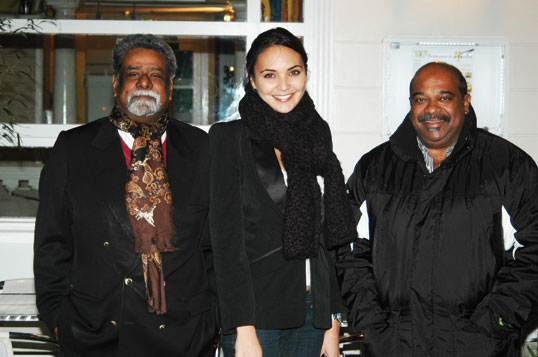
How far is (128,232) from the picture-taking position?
1.94 m

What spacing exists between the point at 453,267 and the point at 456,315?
0.17m

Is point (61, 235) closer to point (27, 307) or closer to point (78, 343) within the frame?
point (78, 343)

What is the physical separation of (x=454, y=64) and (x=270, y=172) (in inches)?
71.0

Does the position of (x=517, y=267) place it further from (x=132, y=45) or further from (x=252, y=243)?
(x=132, y=45)

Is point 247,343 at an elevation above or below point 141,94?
below

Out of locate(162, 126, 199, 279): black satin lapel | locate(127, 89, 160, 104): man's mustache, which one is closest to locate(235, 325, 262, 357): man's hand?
locate(162, 126, 199, 279): black satin lapel

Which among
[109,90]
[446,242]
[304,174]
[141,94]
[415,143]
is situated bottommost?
[446,242]

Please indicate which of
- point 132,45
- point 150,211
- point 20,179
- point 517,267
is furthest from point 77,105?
point 517,267

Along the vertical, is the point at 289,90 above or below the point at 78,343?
above

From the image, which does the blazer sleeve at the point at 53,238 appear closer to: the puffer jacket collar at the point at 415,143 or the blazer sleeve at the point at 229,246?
the blazer sleeve at the point at 229,246

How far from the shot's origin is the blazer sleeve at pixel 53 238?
197cm

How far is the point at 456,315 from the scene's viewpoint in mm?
2061

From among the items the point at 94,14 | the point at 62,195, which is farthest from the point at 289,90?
the point at 94,14

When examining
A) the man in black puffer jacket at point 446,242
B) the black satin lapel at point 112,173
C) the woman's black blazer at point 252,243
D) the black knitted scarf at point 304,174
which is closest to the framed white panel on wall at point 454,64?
the man in black puffer jacket at point 446,242
